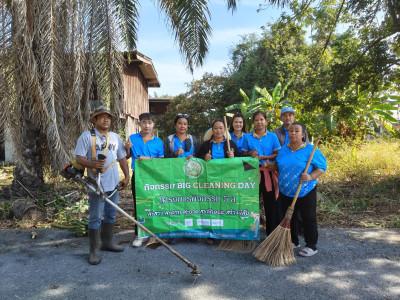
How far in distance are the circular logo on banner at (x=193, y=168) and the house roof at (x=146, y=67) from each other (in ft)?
30.5

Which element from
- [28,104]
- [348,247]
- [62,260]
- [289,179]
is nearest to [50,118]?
[28,104]

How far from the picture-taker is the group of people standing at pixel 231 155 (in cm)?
386

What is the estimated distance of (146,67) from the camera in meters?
19.5

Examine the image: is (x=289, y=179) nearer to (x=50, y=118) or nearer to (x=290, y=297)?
(x=290, y=297)

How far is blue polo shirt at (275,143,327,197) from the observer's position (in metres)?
3.83

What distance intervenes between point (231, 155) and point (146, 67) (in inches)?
647

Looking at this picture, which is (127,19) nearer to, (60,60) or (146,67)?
(60,60)

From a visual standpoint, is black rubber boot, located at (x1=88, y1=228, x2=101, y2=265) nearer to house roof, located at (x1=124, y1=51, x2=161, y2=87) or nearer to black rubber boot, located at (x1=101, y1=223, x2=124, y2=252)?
black rubber boot, located at (x1=101, y1=223, x2=124, y2=252)

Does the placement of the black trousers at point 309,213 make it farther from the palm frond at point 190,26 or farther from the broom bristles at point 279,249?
the palm frond at point 190,26

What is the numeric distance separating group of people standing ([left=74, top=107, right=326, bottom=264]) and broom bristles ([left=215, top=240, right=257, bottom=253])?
36 cm

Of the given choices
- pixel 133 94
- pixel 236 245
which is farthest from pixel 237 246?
pixel 133 94

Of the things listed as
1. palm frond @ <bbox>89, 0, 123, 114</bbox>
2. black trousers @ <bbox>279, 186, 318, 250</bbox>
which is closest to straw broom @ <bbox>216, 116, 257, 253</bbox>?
black trousers @ <bbox>279, 186, 318, 250</bbox>

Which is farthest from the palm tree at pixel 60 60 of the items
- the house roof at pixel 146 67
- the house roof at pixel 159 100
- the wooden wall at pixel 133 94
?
the house roof at pixel 159 100

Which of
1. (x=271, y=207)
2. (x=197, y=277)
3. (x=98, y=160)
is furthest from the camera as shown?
(x=271, y=207)
